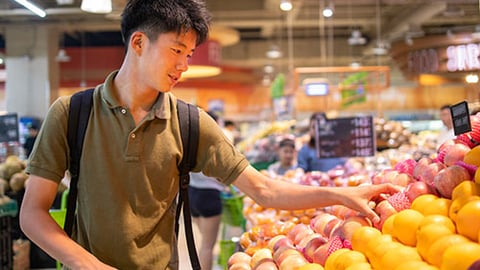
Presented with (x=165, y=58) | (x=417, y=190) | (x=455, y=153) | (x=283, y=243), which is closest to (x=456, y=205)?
(x=417, y=190)

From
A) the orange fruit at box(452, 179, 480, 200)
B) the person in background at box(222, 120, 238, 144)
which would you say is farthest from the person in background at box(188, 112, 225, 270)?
the orange fruit at box(452, 179, 480, 200)

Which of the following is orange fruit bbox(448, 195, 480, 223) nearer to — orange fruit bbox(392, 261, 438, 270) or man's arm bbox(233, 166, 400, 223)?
orange fruit bbox(392, 261, 438, 270)

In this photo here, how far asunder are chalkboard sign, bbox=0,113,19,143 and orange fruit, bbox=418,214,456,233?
18.3 feet

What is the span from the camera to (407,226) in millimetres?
1668

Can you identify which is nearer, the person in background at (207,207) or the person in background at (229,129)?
the person in background at (207,207)

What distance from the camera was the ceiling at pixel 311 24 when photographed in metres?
12.4

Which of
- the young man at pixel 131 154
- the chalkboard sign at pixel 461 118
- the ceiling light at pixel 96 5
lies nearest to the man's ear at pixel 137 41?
the young man at pixel 131 154

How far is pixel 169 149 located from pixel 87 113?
0.95 feet

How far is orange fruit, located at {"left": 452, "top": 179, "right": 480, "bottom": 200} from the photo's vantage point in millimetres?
1652

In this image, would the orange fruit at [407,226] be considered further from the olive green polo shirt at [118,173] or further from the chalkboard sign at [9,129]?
the chalkboard sign at [9,129]

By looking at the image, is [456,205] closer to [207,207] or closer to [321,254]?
[321,254]

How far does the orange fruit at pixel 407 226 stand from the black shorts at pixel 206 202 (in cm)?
387

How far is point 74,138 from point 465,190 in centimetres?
120

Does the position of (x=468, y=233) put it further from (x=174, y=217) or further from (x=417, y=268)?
(x=174, y=217)
